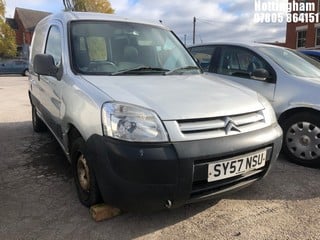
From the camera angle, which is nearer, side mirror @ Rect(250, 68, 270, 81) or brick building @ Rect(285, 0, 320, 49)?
side mirror @ Rect(250, 68, 270, 81)

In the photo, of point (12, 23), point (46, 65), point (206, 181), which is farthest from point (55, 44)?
point (12, 23)

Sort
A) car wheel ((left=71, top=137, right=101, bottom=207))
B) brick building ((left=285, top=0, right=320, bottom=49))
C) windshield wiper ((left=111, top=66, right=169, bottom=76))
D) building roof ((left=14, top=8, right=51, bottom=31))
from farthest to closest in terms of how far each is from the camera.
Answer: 1. building roof ((left=14, top=8, right=51, bottom=31))
2. brick building ((left=285, top=0, right=320, bottom=49))
3. windshield wiper ((left=111, top=66, right=169, bottom=76))
4. car wheel ((left=71, top=137, right=101, bottom=207))

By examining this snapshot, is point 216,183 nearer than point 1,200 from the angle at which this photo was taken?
Yes

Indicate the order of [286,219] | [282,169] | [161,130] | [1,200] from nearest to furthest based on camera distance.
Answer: [161,130] → [286,219] → [1,200] → [282,169]

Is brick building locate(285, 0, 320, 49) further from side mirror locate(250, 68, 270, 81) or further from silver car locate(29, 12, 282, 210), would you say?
silver car locate(29, 12, 282, 210)

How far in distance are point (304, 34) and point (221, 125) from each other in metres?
32.3

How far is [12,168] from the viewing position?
429 cm

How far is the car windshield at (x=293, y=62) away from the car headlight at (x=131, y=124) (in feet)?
9.02

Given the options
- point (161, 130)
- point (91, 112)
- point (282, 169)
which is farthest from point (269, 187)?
point (91, 112)

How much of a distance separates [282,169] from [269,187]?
2.11 feet

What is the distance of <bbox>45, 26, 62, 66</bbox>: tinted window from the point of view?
3761mm

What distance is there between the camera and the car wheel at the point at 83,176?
2.87 m

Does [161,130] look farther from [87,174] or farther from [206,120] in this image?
[87,174]

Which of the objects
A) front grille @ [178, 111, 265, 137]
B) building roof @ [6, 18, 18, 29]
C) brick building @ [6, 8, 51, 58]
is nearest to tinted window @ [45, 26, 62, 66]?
front grille @ [178, 111, 265, 137]
